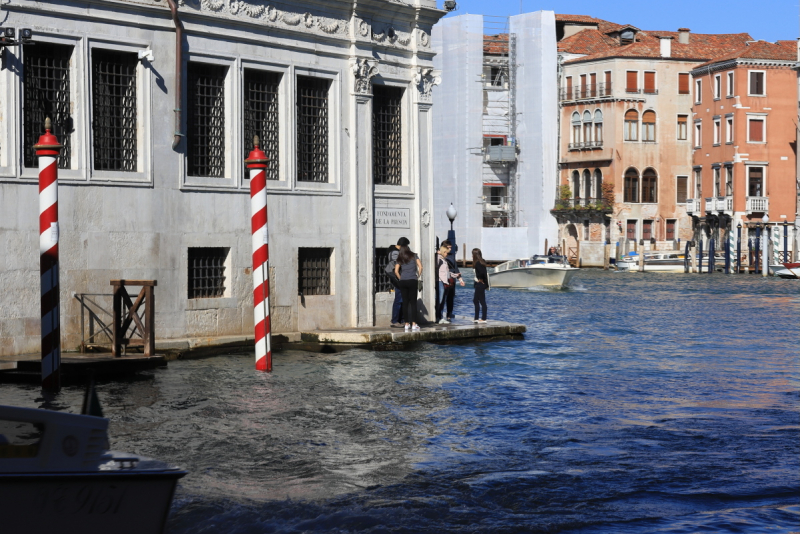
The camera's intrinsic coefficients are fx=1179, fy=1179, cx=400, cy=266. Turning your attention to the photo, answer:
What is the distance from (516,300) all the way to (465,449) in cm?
3014

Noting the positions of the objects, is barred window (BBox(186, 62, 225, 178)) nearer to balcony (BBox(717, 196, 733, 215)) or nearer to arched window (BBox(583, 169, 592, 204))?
balcony (BBox(717, 196, 733, 215))

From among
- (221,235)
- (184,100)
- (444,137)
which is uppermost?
(444,137)

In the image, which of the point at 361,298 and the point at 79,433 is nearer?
the point at 79,433

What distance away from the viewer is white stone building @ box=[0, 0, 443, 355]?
15828 mm

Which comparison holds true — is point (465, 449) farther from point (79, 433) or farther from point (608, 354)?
point (608, 354)

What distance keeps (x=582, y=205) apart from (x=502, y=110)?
820cm

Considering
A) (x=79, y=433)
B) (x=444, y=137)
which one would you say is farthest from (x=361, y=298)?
(x=444, y=137)

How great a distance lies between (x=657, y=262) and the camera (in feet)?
225

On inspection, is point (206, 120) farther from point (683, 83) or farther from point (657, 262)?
point (683, 83)

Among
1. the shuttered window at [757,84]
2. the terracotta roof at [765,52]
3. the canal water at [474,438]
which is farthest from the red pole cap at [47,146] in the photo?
the shuttered window at [757,84]

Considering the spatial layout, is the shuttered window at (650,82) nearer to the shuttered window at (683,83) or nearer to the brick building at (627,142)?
the brick building at (627,142)

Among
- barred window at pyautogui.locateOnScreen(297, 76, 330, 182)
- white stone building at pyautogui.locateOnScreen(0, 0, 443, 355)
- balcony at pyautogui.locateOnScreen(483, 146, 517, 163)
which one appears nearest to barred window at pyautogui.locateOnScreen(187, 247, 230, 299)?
white stone building at pyautogui.locateOnScreen(0, 0, 443, 355)

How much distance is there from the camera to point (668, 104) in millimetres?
77875

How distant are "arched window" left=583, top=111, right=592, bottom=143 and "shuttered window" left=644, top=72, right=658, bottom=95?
158 inches
